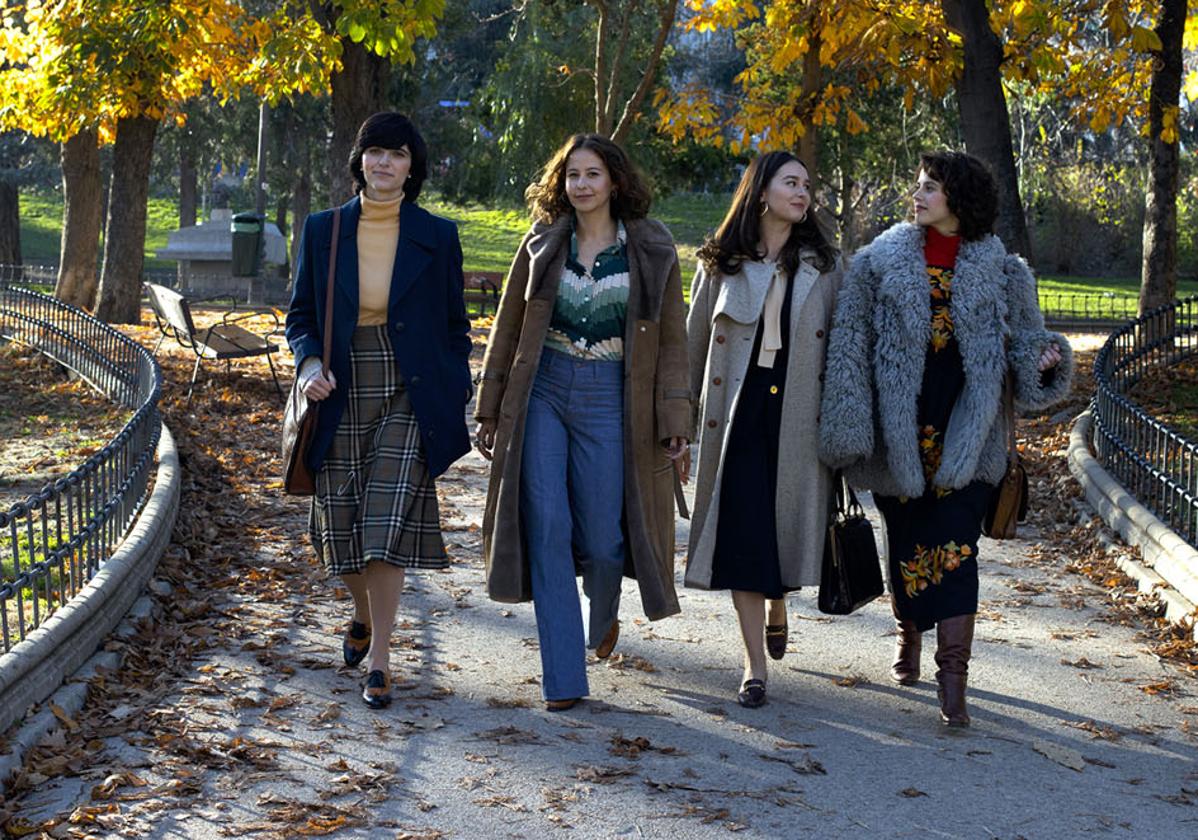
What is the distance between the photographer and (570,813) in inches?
186

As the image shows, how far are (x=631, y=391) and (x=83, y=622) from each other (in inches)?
85.3

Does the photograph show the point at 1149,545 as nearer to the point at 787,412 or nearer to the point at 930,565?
the point at 930,565

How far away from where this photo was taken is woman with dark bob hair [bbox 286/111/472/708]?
5887mm

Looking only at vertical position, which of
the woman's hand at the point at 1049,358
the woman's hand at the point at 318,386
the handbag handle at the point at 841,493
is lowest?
the handbag handle at the point at 841,493

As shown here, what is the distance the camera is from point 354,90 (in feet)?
59.4

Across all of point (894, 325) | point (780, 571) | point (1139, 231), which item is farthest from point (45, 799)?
point (1139, 231)

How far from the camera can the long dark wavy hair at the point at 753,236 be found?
605 centimetres

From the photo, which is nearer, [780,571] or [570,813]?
[570,813]

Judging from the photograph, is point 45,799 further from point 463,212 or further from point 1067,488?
point 463,212

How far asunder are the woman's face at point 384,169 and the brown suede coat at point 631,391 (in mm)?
504

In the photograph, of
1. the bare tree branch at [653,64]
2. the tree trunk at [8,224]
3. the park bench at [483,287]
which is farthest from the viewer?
the tree trunk at [8,224]

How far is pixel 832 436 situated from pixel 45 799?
9.23 feet

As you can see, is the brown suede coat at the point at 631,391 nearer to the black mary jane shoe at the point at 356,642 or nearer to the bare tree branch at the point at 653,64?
the black mary jane shoe at the point at 356,642

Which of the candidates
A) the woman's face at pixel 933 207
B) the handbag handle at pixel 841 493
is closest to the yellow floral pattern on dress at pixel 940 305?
the woman's face at pixel 933 207
